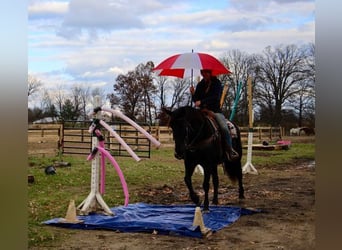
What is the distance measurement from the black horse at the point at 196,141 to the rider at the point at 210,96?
0.15 metres

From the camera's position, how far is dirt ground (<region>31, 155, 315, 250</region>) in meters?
3.65

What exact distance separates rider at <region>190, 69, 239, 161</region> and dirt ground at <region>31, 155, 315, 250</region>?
3.50 ft

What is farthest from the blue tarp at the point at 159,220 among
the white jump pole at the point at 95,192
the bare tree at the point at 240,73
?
the bare tree at the point at 240,73

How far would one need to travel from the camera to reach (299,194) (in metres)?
6.54

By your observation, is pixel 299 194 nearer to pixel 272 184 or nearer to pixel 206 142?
pixel 272 184

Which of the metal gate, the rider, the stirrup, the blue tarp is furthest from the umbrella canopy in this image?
the metal gate

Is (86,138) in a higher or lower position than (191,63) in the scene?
lower

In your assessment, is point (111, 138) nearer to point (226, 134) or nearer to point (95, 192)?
point (226, 134)

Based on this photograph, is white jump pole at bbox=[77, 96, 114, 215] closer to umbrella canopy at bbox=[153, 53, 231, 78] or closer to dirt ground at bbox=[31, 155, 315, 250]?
dirt ground at bbox=[31, 155, 315, 250]

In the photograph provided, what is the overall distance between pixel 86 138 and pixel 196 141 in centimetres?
1312

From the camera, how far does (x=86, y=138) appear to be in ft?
56.7

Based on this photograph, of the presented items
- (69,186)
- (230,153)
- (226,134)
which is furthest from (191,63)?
(69,186)
